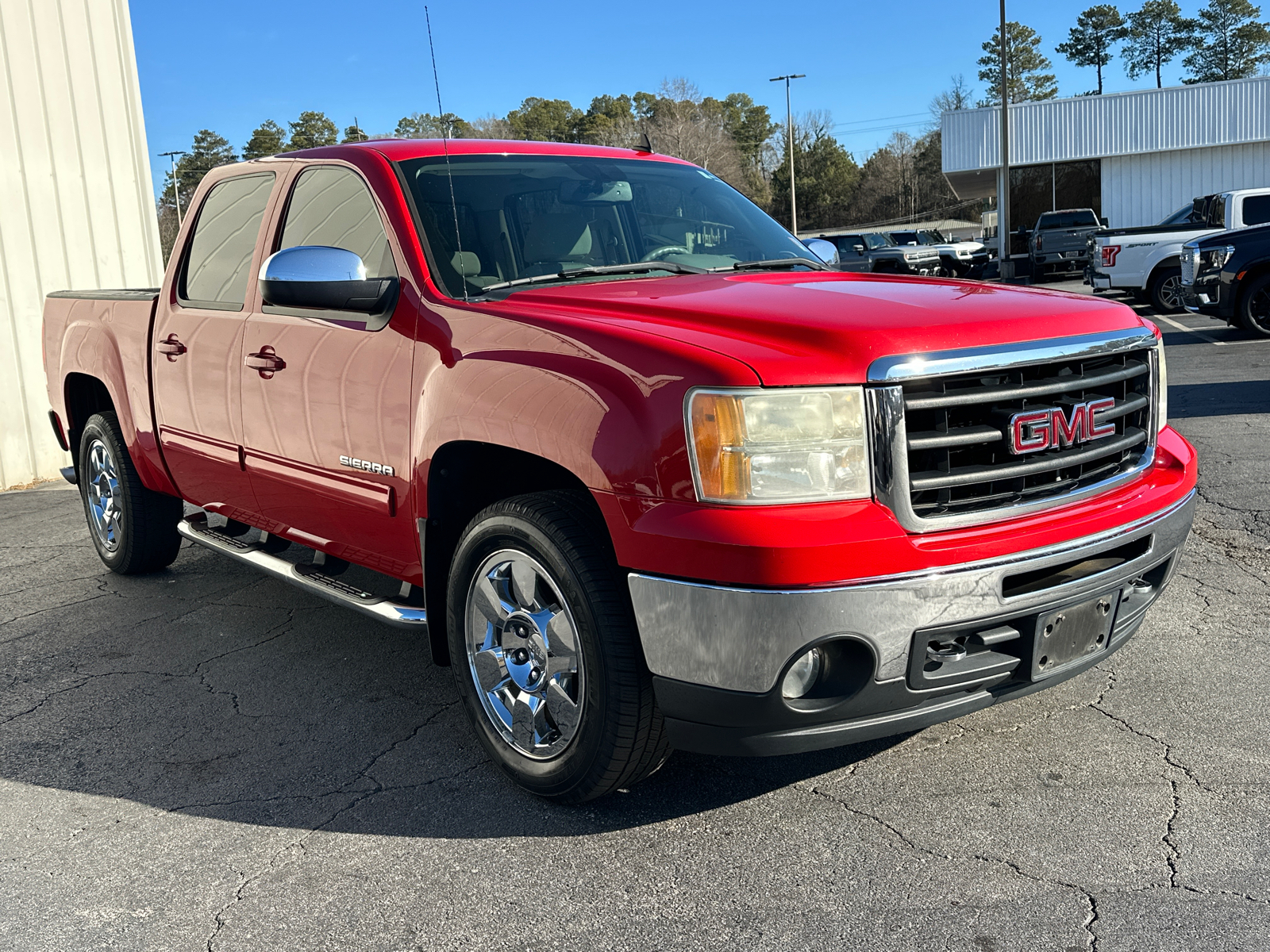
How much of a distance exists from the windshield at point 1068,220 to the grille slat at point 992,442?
→ 2782 cm

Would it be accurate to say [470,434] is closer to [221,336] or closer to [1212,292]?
[221,336]

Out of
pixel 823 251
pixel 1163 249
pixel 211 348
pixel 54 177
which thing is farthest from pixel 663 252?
pixel 1163 249

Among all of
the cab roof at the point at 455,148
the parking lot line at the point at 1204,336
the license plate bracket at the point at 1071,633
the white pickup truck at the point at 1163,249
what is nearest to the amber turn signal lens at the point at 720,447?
the license plate bracket at the point at 1071,633

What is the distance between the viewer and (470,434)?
3.25 meters

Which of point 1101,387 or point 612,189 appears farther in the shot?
point 612,189

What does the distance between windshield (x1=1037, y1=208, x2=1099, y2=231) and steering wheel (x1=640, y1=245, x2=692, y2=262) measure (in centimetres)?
2710

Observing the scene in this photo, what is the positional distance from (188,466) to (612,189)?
2.20m

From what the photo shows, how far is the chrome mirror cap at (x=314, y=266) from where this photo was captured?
352cm

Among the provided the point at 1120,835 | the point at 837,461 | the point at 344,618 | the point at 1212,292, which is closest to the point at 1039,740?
the point at 1120,835

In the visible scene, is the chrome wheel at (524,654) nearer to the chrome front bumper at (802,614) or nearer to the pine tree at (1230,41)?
the chrome front bumper at (802,614)

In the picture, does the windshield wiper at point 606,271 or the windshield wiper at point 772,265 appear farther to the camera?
the windshield wiper at point 772,265

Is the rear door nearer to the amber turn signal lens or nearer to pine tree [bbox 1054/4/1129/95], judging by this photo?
the amber turn signal lens

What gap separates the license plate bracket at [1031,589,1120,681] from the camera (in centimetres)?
290

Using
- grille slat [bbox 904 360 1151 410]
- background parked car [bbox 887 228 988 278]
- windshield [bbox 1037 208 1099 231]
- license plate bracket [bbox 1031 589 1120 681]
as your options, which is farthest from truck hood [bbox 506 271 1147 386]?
background parked car [bbox 887 228 988 278]
